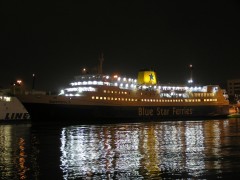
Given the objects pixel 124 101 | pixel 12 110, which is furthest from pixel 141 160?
pixel 124 101

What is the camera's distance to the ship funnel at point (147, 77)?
7750 centimetres

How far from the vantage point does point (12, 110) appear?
59.6 metres

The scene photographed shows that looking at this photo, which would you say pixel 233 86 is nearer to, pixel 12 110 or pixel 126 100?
pixel 126 100

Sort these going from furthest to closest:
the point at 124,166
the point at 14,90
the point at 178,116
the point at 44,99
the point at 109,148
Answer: the point at 178,116
the point at 14,90
the point at 44,99
the point at 109,148
the point at 124,166

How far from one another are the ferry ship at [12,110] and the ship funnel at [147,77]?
1023 inches

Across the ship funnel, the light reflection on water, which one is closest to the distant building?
the ship funnel

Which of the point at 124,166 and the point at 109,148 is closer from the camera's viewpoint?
the point at 124,166

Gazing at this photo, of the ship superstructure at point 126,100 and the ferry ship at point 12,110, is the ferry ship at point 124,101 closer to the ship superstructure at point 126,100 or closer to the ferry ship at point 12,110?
the ship superstructure at point 126,100

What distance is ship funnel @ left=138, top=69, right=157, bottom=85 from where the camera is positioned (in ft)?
254

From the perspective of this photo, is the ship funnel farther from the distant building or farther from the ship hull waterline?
the distant building

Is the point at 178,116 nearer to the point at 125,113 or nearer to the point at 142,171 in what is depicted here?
the point at 125,113

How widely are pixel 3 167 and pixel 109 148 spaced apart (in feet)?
27.6

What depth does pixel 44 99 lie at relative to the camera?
5969 cm

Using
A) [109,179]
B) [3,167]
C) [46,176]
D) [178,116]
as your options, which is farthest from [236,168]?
[178,116]
